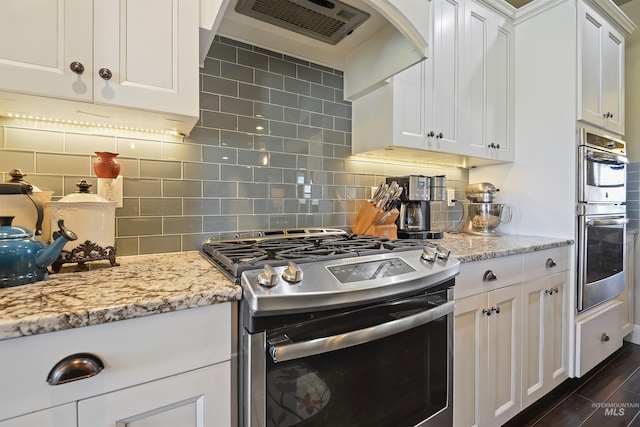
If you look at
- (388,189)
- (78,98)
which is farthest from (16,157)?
(388,189)

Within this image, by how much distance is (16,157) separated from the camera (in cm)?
104

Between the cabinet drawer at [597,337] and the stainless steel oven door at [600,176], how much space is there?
0.78 meters

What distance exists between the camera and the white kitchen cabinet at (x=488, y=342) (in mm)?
1303

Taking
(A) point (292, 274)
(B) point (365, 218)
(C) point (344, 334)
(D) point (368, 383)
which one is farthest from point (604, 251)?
(A) point (292, 274)

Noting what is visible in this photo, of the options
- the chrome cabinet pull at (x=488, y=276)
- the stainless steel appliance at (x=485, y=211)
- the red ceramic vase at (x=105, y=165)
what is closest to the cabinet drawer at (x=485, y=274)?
the chrome cabinet pull at (x=488, y=276)

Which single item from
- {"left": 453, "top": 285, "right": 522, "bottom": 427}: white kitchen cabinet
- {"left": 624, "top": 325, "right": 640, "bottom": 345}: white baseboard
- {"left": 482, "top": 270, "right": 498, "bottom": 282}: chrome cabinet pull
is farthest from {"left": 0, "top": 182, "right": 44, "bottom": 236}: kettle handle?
{"left": 624, "top": 325, "right": 640, "bottom": 345}: white baseboard

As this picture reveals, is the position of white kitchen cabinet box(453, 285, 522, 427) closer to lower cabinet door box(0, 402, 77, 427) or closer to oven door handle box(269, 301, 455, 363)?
oven door handle box(269, 301, 455, 363)

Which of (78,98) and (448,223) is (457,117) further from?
(78,98)

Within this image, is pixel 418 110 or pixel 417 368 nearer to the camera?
pixel 417 368

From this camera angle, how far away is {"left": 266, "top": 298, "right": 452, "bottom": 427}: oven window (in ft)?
2.62

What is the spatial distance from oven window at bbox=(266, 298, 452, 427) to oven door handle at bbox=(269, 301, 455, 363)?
35mm

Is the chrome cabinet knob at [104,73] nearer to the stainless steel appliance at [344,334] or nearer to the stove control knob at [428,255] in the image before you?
the stainless steel appliance at [344,334]

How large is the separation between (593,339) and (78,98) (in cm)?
296

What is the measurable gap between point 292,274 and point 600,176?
2331mm
